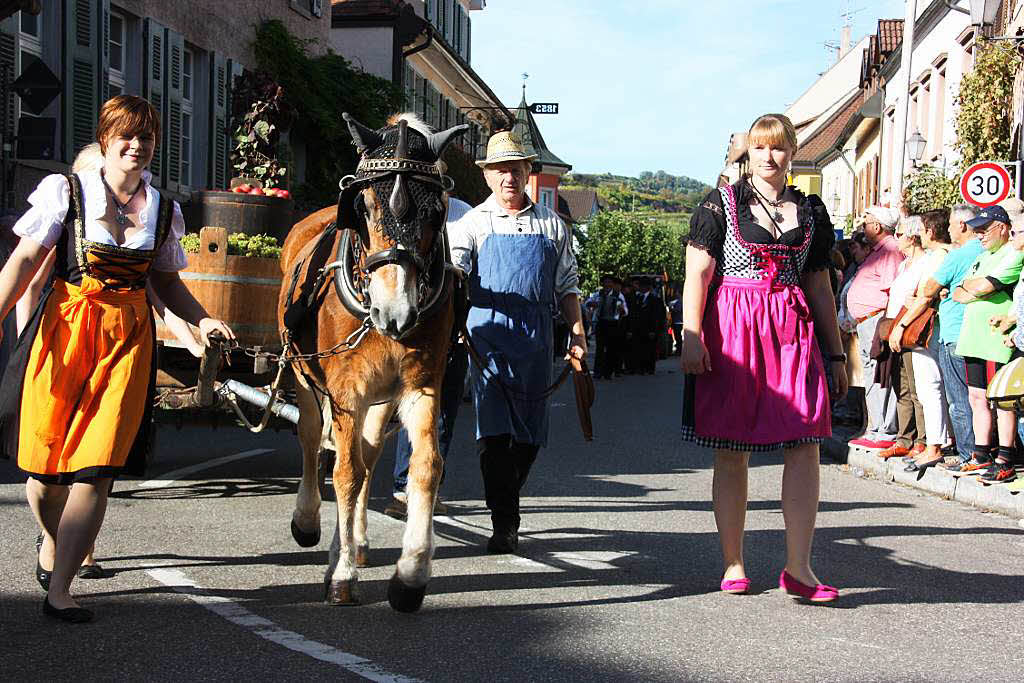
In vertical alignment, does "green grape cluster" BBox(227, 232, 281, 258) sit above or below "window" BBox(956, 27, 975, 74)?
below

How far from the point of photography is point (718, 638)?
5449 millimetres

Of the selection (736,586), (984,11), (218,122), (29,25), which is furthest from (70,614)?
(218,122)

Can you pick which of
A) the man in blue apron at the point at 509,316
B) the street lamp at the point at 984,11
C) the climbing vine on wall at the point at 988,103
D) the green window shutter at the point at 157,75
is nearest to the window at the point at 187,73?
the green window shutter at the point at 157,75

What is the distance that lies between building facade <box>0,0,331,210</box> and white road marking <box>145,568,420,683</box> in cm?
1075

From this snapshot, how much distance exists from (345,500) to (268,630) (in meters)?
0.80

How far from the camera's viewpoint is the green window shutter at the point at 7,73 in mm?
15656

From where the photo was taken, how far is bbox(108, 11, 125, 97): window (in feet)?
67.5

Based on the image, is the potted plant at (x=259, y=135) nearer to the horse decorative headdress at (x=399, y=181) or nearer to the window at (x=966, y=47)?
the horse decorative headdress at (x=399, y=181)

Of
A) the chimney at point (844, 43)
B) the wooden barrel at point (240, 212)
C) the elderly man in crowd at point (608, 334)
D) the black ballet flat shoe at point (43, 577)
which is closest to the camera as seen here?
the black ballet flat shoe at point (43, 577)

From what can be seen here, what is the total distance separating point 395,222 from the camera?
18.5 feet

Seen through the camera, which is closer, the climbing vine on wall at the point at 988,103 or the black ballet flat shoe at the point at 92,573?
the black ballet flat shoe at the point at 92,573

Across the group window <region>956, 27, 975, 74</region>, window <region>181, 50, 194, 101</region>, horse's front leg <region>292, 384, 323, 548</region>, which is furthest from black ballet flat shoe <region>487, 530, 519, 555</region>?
window <region>956, 27, 975, 74</region>

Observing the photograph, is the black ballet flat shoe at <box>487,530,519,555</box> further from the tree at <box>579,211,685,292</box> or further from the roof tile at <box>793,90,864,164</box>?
the tree at <box>579,211,685,292</box>

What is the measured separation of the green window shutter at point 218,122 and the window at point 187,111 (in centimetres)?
35
